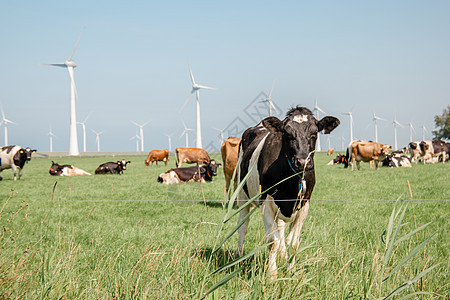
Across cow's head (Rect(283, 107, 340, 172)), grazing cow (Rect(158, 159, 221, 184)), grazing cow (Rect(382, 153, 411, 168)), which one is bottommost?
grazing cow (Rect(382, 153, 411, 168))

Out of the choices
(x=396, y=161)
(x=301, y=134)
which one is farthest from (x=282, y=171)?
(x=396, y=161)

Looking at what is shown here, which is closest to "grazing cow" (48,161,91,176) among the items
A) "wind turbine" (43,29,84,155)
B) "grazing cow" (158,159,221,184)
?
"grazing cow" (158,159,221,184)

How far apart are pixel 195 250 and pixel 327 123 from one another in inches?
83.2

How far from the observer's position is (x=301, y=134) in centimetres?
365

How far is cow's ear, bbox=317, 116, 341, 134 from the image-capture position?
13.1ft

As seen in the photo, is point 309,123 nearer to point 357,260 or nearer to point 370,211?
point 357,260

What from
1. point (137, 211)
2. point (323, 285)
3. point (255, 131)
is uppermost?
point (255, 131)

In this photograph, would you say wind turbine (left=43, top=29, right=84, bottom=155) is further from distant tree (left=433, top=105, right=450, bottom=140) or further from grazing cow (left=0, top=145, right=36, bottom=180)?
distant tree (left=433, top=105, right=450, bottom=140)

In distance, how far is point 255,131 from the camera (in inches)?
216

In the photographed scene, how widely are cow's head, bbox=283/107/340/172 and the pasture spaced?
1.68ft

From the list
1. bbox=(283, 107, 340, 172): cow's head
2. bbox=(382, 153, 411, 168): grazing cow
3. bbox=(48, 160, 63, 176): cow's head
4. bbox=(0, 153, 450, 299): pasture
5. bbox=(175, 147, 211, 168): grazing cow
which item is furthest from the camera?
bbox=(175, 147, 211, 168): grazing cow

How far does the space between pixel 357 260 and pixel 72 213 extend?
6842 mm

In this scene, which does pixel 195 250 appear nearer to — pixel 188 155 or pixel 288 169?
pixel 288 169

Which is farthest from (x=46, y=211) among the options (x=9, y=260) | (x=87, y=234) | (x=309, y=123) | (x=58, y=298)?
(x=309, y=123)
